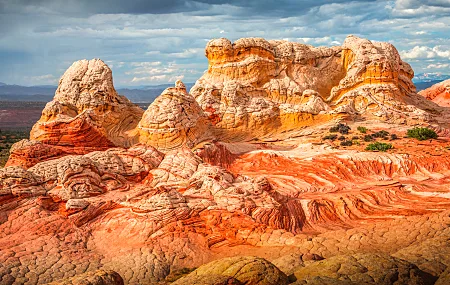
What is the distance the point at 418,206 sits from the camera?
1525 centimetres

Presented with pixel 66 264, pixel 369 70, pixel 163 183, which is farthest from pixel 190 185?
pixel 369 70

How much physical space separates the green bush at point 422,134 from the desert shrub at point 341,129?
3364mm

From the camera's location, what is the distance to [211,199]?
1384 cm

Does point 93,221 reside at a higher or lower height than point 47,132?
lower

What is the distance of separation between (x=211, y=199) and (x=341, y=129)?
46.7 feet

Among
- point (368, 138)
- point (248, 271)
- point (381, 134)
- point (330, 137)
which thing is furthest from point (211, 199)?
point (381, 134)

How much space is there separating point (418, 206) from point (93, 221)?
34.5 ft

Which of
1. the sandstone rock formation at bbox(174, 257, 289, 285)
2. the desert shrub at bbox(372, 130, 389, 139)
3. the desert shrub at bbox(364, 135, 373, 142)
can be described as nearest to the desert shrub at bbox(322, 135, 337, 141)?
the desert shrub at bbox(364, 135, 373, 142)

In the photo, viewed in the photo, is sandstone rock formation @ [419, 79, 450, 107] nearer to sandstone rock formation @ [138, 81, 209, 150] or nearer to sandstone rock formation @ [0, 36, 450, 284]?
sandstone rock formation @ [0, 36, 450, 284]

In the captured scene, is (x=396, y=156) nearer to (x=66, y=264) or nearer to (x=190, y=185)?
(x=190, y=185)

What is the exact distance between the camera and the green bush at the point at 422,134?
23.7 metres

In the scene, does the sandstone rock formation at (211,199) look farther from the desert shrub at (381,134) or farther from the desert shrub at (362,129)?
the desert shrub at (381,134)

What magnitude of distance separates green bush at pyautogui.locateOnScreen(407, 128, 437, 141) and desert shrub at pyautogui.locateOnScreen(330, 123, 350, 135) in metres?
3.36

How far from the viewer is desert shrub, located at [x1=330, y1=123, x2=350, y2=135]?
84.4ft
